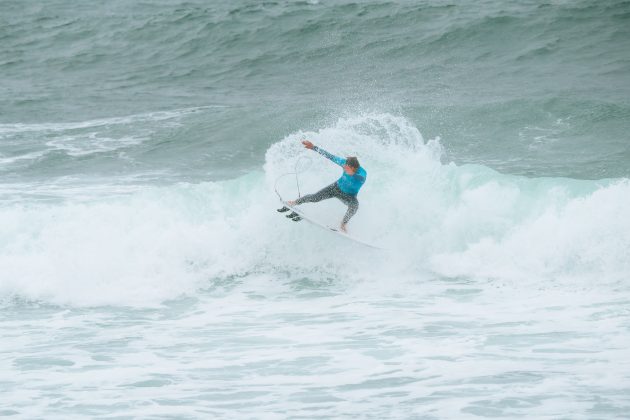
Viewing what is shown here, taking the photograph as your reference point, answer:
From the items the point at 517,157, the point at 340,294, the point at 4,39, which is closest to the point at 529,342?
the point at 340,294

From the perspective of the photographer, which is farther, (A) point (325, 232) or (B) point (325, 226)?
(A) point (325, 232)

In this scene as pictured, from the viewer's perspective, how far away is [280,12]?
87.8 feet

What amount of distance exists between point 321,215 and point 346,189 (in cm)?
125

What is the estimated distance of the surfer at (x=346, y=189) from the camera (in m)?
13.0

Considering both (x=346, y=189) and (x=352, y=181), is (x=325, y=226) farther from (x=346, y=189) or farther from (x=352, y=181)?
(x=352, y=181)

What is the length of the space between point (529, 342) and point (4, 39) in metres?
23.4

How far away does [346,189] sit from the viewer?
13289 millimetres

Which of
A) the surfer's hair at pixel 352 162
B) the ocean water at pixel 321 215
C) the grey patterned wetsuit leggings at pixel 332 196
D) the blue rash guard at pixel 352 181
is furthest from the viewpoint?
the grey patterned wetsuit leggings at pixel 332 196

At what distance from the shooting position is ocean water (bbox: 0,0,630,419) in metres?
9.38

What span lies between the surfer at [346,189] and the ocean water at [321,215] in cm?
91

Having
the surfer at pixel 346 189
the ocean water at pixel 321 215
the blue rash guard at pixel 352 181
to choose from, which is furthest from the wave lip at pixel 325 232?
the blue rash guard at pixel 352 181

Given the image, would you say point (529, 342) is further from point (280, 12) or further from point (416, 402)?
point (280, 12)

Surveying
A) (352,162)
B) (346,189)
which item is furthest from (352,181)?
(352,162)

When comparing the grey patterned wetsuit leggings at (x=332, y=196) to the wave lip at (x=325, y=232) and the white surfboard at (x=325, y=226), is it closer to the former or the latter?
the white surfboard at (x=325, y=226)
